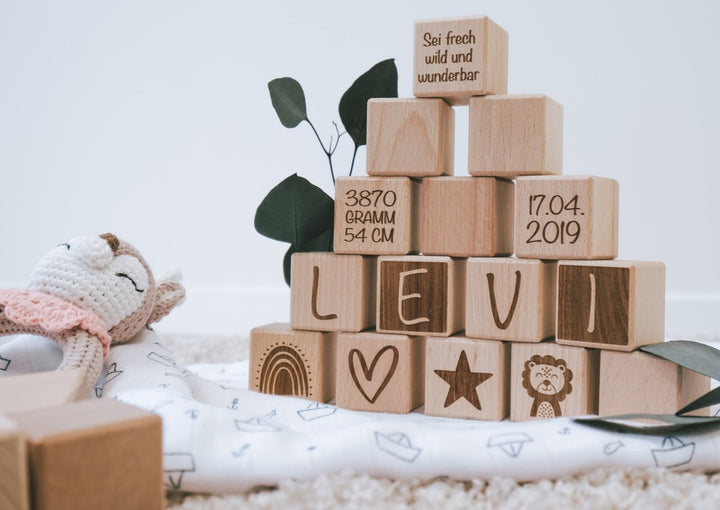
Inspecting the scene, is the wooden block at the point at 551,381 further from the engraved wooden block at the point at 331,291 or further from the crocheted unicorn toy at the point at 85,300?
the crocheted unicorn toy at the point at 85,300

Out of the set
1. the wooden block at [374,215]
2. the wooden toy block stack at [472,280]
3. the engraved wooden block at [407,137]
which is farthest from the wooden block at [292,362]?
the engraved wooden block at [407,137]

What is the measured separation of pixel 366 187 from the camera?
3.12ft

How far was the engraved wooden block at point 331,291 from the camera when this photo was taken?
3.13 ft

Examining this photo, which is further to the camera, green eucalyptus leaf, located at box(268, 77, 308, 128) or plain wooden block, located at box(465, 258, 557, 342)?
green eucalyptus leaf, located at box(268, 77, 308, 128)

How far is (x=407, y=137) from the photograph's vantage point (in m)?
0.94

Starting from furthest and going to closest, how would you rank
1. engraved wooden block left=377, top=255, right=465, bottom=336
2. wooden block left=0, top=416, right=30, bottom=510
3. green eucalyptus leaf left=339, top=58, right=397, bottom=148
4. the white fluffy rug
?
green eucalyptus leaf left=339, top=58, right=397, bottom=148 → engraved wooden block left=377, top=255, right=465, bottom=336 → the white fluffy rug → wooden block left=0, top=416, right=30, bottom=510

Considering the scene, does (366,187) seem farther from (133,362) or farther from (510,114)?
(133,362)

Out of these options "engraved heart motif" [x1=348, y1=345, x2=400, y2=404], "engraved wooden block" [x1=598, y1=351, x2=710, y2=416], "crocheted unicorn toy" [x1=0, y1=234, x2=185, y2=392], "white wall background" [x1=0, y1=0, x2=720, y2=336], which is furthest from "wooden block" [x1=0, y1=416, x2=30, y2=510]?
"white wall background" [x1=0, y1=0, x2=720, y2=336]

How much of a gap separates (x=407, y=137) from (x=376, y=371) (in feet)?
0.99

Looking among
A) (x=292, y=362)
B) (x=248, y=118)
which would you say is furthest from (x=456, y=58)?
(x=248, y=118)

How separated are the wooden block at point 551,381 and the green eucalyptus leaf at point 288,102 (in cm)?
45

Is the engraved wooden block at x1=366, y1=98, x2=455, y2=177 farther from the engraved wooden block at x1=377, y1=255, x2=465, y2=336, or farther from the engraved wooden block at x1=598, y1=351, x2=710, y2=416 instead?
the engraved wooden block at x1=598, y1=351, x2=710, y2=416

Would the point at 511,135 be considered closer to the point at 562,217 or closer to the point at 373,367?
the point at 562,217

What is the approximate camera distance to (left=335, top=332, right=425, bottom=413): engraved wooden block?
36.8 inches
